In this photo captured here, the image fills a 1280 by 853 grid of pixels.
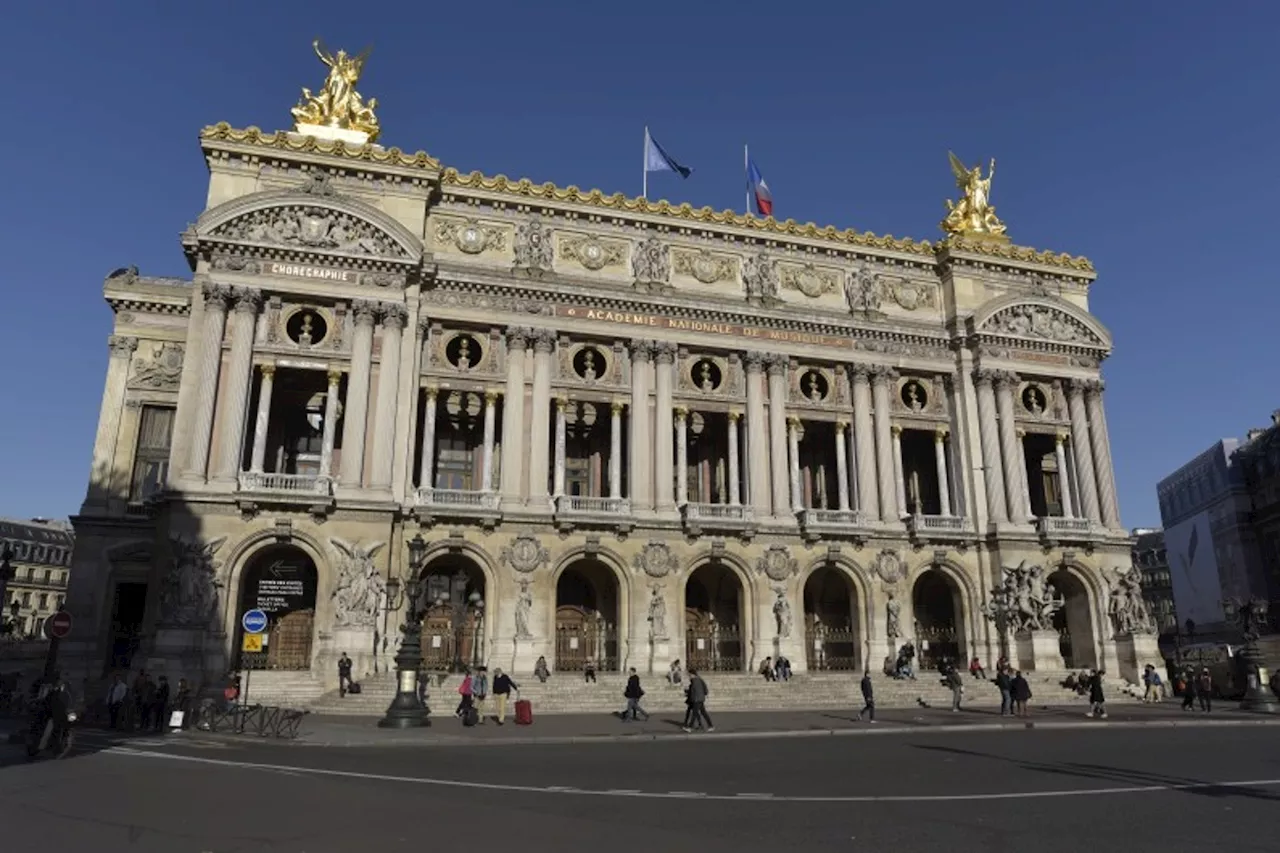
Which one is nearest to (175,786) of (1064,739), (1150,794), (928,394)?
(1150,794)

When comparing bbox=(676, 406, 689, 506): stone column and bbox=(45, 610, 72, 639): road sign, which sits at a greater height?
bbox=(676, 406, 689, 506): stone column

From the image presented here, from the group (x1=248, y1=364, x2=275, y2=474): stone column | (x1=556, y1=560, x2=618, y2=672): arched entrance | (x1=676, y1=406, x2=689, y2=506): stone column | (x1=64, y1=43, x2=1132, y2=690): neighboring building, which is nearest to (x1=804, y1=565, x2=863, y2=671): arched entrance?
(x1=64, y1=43, x2=1132, y2=690): neighboring building

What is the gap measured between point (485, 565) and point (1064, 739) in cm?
2257

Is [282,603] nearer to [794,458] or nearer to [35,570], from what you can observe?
[794,458]

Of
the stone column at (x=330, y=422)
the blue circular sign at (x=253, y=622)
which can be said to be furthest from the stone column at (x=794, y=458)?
the blue circular sign at (x=253, y=622)

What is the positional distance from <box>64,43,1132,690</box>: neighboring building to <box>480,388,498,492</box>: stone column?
0.52 ft

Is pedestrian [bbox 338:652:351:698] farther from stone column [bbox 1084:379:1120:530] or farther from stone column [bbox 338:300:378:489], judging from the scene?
stone column [bbox 1084:379:1120:530]

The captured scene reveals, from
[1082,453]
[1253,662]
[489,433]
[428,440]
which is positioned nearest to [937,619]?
[1082,453]

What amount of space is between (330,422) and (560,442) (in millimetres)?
9700

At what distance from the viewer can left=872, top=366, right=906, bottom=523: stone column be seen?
42.3 meters

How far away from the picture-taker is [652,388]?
4084 centimetres

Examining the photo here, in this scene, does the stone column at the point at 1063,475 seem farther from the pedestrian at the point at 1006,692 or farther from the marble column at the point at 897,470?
the pedestrian at the point at 1006,692

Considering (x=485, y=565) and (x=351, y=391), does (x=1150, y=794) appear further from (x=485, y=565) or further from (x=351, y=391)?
(x=351, y=391)

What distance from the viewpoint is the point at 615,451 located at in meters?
40.1
